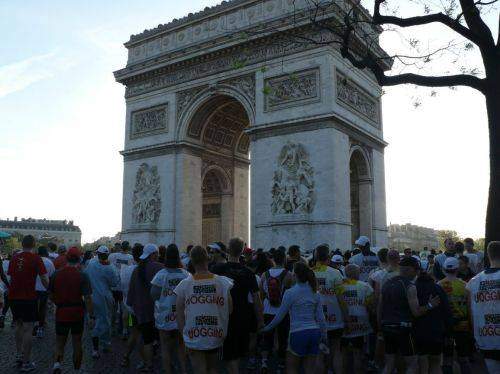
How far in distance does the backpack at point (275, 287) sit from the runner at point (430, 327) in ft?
7.16

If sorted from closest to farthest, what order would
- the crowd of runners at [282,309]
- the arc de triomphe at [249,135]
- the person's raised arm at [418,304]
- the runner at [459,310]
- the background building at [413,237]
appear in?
the crowd of runners at [282,309] < the person's raised arm at [418,304] < the runner at [459,310] < the arc de triomphe at [249,135] < the background building at [413,237]

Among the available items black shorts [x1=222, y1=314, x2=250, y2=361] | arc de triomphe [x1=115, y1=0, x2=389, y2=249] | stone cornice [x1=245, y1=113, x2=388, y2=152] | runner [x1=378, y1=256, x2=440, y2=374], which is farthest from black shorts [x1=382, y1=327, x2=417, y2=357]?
stone cornice [x1=245, y1=113, x2=388, y2=152]

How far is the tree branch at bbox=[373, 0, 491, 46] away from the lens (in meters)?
8.55

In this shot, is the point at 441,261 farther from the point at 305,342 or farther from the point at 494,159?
the point at 305,342

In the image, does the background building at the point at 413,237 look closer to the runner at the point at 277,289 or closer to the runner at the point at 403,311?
the runner at the point at 277,289

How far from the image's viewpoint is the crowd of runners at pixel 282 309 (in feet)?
17.2

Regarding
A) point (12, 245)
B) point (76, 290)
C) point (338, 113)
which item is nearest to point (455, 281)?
point (76, 290)

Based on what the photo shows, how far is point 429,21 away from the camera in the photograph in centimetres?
888

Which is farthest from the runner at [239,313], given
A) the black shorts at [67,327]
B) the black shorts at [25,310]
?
the black shorts at [25,310]

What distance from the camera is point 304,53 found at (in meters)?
21.3

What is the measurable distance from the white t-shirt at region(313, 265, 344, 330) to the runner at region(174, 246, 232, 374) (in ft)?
7.41

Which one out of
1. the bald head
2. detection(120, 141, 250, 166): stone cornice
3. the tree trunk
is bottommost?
the bald head

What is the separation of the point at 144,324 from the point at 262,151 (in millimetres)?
15214

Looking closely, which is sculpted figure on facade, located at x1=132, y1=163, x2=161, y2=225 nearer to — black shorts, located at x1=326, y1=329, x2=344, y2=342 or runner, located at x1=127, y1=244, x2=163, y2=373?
runner, located at x1=127, y1=244, x2=163, y2=373
